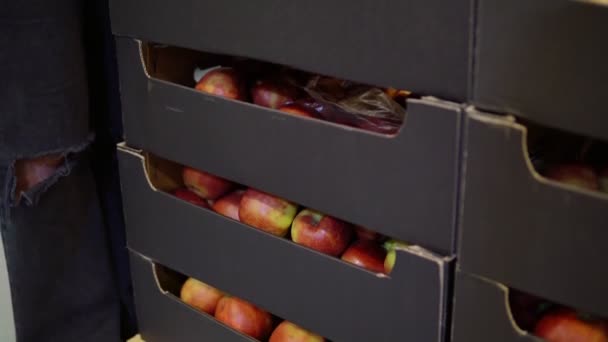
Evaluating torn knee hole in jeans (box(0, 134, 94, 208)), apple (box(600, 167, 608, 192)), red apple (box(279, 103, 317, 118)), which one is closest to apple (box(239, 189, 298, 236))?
red apple (box(279, 103, 317, 118))

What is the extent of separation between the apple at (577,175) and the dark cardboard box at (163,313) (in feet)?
1.56

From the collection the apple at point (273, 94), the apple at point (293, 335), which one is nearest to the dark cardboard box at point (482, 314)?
the apple at point (293, 335)

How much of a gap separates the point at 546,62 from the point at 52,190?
2.21 ft

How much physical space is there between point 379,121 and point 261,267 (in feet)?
0.74

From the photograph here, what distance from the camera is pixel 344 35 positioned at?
0.69 metres

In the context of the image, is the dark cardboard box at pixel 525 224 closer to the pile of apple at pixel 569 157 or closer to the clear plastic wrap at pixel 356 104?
the pile of apple at pixel 569 157

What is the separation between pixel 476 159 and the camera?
626 mm

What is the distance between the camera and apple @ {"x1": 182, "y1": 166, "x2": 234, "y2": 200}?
0.96m

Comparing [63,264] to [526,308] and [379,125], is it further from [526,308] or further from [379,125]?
[526,308]

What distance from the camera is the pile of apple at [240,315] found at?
2.90 ft

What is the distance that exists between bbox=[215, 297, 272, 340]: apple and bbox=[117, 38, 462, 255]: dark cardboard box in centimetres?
19

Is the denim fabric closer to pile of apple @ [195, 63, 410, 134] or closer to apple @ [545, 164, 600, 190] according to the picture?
pile of apple @ [195, 63, 410, 134]

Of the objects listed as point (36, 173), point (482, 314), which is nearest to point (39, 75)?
point (36, 173)

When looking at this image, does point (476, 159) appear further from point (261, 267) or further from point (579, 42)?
point (261, 267)
